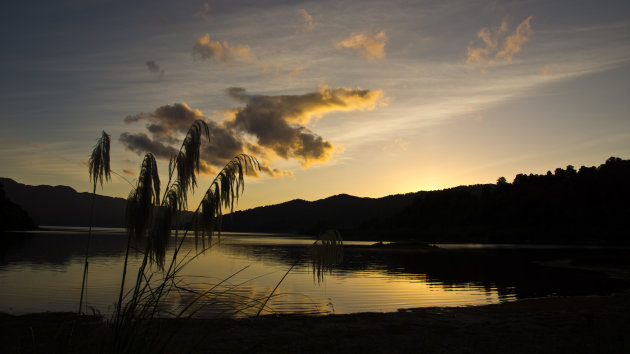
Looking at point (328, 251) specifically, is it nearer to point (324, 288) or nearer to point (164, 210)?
point (164, 210)

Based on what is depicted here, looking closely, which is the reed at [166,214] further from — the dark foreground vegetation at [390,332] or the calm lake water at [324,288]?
the calm lake water at [324,288]

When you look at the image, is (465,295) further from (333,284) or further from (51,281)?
(51,281)

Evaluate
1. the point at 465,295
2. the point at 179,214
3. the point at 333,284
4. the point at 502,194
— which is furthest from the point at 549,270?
the point at 502,194

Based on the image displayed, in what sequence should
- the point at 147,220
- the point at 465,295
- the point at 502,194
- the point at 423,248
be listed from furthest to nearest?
the point at 502,194 → the point at 423,248 → the point at 465,295 → the point at 147,220

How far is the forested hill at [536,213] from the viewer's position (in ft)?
398

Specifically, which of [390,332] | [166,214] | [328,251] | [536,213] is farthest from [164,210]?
[536,213]

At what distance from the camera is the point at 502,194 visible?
532 ft

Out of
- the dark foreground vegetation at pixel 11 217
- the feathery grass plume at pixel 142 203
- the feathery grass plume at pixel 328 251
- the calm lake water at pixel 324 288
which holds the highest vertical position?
the dark foreground vegetation at pixel 11 217

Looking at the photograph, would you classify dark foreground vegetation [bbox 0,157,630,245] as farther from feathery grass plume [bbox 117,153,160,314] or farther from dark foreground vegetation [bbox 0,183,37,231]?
feathery grass plume [bbox 117,153,160,314]

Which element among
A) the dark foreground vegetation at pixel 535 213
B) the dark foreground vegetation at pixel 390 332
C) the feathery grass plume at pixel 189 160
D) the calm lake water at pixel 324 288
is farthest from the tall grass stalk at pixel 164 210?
the dark foreground vegetation at pixel 535 213

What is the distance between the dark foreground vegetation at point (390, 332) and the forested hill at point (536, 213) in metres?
110

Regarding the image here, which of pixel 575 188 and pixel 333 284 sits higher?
pixel 575 188

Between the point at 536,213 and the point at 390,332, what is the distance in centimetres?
13836

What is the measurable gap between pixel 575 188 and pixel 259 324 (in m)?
148
